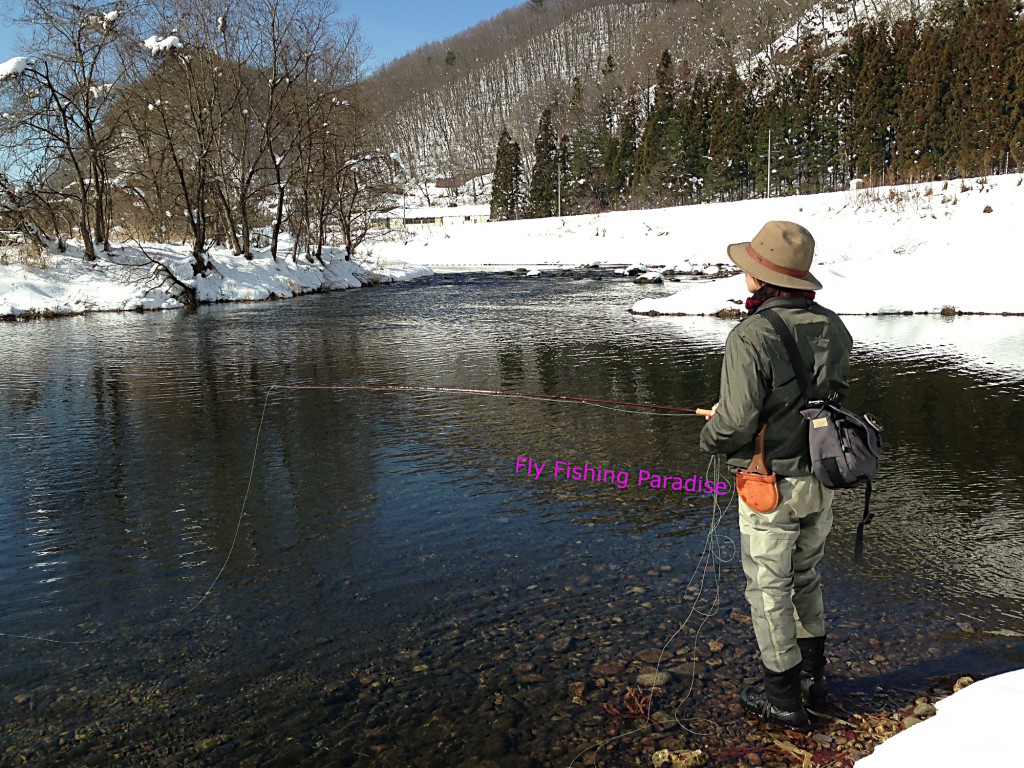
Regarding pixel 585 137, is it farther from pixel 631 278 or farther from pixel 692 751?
pixel 692 751

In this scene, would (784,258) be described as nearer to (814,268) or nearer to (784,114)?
(814,268)

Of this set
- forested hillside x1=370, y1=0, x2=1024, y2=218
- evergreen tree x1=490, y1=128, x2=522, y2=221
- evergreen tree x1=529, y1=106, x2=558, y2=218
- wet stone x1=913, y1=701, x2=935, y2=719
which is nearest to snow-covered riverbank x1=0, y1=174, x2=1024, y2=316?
forested hillside x1=370, y1=0, x2=1024, y2=218

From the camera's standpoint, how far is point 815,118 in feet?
203

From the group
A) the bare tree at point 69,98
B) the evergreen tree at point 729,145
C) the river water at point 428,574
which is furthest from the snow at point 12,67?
the evergreen tree at point 729,145

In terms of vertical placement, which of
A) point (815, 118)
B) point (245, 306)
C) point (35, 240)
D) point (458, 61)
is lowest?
point (245, 306)

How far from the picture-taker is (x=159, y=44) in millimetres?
26750

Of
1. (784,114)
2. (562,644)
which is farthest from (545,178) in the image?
(562,644)

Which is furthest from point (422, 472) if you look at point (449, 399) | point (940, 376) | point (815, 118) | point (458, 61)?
point (458, 61)

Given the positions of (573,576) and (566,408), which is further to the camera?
(566,408)

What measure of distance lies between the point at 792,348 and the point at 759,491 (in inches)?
23.7

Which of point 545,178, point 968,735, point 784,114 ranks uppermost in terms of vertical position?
point 784,114

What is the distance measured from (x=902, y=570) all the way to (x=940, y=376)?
24.3ft

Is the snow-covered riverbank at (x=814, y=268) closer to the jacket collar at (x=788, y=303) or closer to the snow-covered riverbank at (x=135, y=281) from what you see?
the snow-covered riverbank at (x=135, y=281)

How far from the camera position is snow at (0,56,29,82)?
78.2 feet
